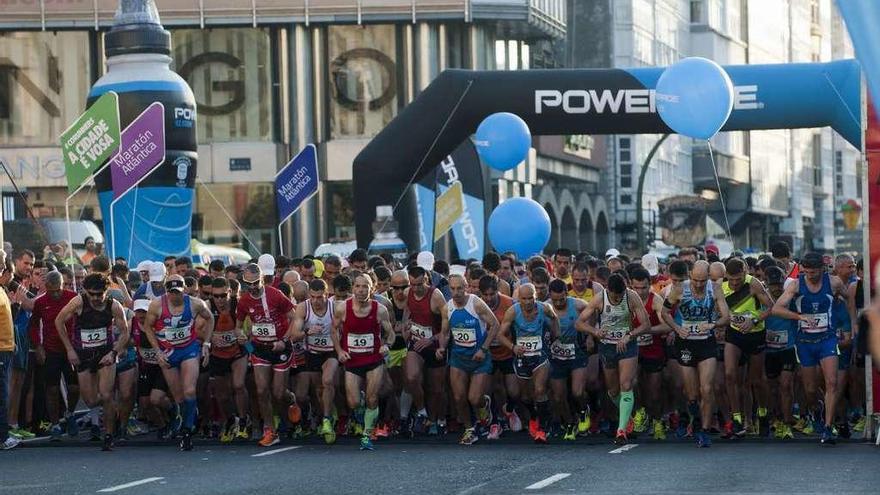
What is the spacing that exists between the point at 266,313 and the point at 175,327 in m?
0.84

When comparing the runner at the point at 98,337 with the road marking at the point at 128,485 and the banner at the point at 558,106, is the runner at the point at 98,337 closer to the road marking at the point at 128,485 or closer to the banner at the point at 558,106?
the road marking at the point at 128,485

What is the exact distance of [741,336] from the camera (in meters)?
17.4

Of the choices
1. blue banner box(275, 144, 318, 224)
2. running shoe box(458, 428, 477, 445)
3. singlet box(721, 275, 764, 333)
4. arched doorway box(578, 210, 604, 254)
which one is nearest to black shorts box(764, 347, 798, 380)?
singlet box(721, 275, 764, 333)

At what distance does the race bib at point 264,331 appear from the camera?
17500 millimetres

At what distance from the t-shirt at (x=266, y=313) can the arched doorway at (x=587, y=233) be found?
5296cm

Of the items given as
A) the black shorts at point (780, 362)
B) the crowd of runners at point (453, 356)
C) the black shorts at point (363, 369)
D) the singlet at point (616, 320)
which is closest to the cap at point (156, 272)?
the crowd of runners at point (453, 356)

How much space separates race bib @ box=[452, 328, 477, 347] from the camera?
17531 millimetres

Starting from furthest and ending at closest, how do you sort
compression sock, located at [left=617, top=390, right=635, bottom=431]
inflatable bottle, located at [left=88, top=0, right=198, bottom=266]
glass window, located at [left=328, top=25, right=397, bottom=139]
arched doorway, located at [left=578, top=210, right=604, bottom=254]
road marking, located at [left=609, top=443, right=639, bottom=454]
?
arched doorway, located at [left=578, top=210, right=604, bottom=254] < glass window, located at [left=328, top=25, right=397, bottom=139] < inflatable bottle, located at [left=88, top=0, right=198, bottom=266] < compression sock, located at [left=617, top=390, right=635, bottom=431] < road marking, located at [left=609, top=443, right=639, bottom=454]

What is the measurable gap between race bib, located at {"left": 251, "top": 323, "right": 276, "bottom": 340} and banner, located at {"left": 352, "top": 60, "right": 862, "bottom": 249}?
5.28m

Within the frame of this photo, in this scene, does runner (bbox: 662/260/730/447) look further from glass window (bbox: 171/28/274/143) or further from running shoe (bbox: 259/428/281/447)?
glass window (bbox: 171/28/274/143)

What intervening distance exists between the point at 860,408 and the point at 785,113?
4.71 metres

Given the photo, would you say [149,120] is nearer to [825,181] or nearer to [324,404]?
[324,404]

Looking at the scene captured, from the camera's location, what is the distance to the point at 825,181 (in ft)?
415

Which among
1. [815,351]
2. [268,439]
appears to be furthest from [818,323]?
[268,439]
